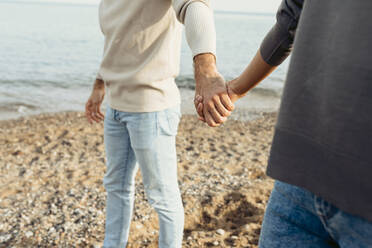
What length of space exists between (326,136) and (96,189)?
401cm

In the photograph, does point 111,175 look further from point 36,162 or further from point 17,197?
point 36,162

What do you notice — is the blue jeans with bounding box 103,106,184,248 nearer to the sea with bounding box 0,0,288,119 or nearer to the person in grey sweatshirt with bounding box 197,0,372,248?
the person in grey sweatshirt with bounding box 197,0,372,248

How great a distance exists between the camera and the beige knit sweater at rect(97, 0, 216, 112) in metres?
2.06

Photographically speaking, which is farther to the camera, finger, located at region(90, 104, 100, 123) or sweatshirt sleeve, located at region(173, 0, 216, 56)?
finger, located at region(90, 104, 100, 123)

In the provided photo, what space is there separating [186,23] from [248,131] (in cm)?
663

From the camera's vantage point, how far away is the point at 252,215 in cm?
399

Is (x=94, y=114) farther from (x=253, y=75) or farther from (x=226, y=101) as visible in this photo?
(x=253, y=75)

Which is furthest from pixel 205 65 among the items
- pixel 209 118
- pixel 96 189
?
pixel 96 189

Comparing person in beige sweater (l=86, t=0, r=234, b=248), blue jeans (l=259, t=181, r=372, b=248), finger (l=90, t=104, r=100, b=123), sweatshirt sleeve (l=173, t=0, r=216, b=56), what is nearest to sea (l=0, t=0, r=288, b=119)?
finger (l=90, t=104, r=100, b=123)

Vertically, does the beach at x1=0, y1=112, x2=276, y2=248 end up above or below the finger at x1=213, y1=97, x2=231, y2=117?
below

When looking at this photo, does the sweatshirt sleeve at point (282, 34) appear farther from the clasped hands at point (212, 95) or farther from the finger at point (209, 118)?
the finger at point (209, 118)

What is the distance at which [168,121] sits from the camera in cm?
219

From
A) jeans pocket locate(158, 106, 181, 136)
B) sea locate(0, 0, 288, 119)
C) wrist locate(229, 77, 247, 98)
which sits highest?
wrist locate(229, 77, 247, 98)

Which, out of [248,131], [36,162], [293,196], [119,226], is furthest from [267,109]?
[293,196]
